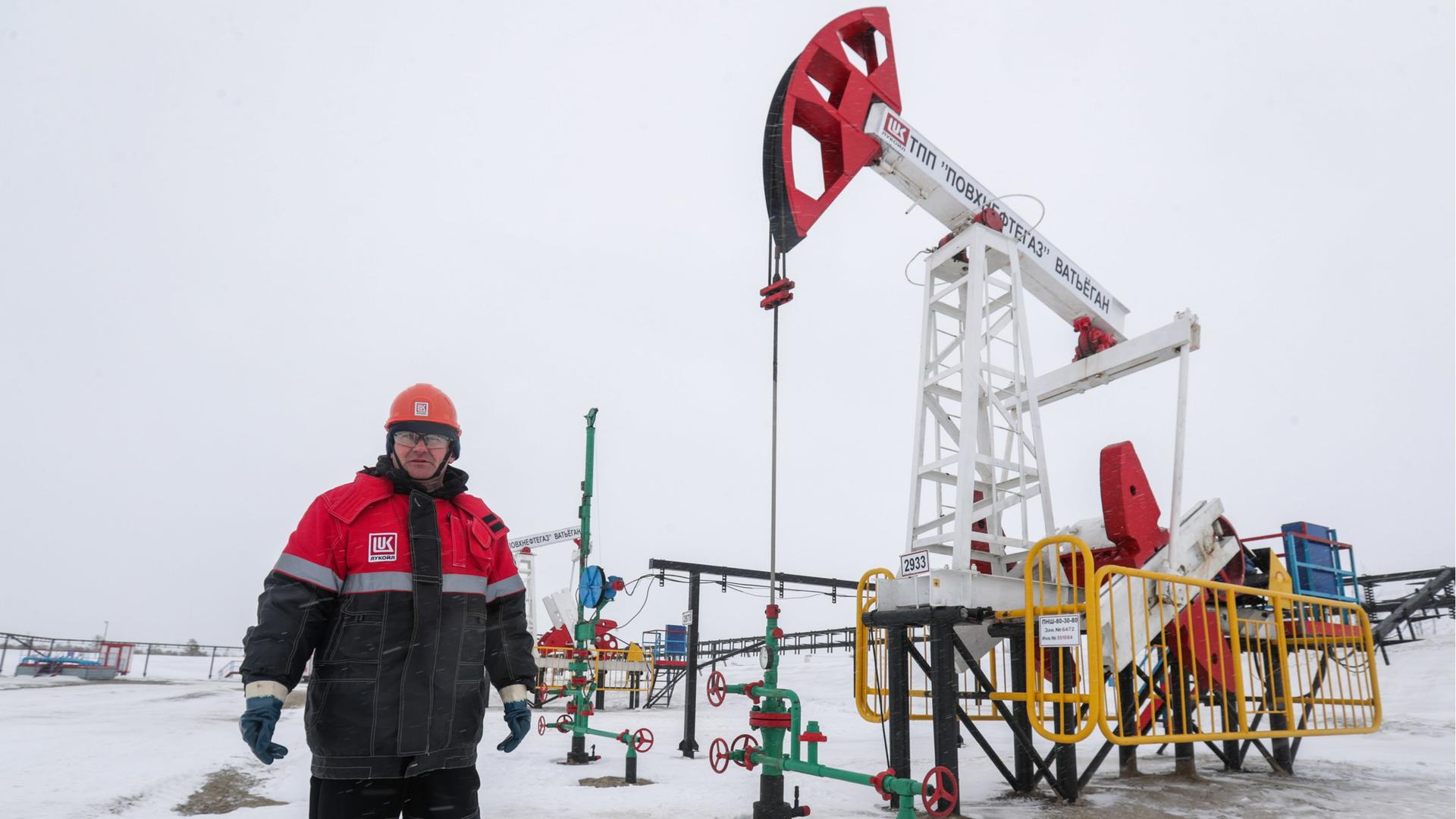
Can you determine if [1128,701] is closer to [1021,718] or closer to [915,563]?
[1021,718]

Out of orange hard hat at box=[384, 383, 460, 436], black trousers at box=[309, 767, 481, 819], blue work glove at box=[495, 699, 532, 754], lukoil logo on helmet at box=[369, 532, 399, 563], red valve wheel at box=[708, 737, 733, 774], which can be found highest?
orange hard hat at box=[384, 383, 460, 436]

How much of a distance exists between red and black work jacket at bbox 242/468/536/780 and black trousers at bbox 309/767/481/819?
2.9 inches

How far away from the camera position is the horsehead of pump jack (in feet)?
21.6

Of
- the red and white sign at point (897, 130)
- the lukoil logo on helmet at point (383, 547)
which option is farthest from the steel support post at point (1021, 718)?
the lukoil logo on helmet at point (383, 547)

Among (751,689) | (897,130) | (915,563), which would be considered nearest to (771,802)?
(751,689)

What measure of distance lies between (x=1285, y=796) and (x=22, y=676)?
36860 mm

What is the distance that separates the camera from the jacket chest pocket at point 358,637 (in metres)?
2.76

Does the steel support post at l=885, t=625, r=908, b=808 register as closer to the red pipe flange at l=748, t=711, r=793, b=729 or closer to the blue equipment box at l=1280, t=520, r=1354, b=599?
the red pipe flange at l=748, t=711, r=793, b=729

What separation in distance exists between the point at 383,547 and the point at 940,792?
3791 millimetres

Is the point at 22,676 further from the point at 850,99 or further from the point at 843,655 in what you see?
the point at 850,99

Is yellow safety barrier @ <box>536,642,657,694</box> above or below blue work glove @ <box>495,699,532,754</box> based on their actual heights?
below

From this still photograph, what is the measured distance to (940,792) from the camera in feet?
16.4

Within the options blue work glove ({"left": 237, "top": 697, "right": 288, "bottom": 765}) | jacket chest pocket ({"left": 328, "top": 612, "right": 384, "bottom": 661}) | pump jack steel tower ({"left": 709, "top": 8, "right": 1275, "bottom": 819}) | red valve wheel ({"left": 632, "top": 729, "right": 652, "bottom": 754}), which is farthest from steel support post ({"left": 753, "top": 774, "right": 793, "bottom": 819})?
blue work glove ({"left": 237, "top": 697, "right": 288, "bottom": 765})

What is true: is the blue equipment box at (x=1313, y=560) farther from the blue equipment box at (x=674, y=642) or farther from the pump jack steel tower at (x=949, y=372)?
the blue equipment box at (x=674, y=642)
